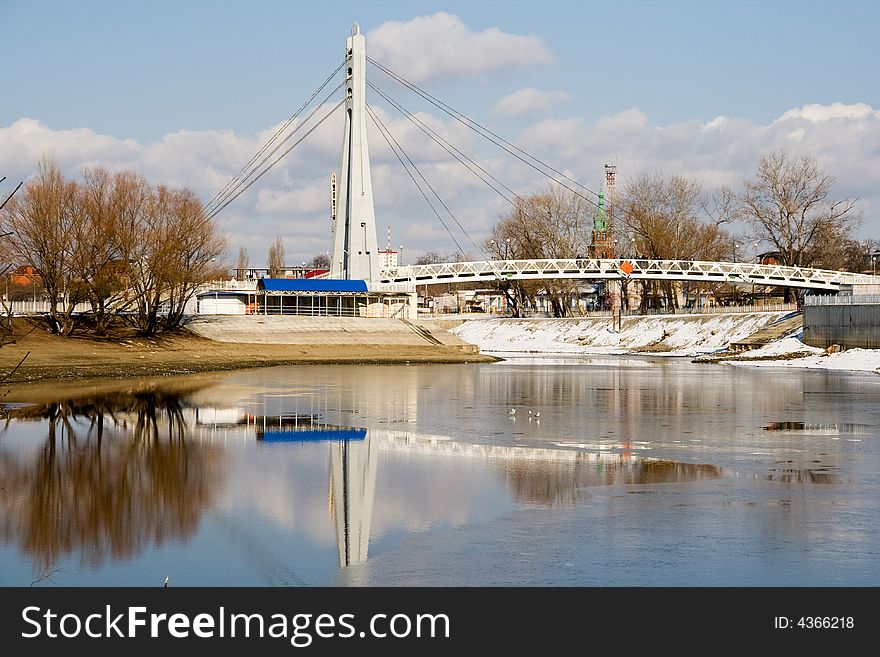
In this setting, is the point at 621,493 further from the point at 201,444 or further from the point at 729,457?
the point at 201,444

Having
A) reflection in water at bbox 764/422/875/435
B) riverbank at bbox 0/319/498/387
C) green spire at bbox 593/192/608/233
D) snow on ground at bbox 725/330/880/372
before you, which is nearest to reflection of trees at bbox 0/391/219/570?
reflection in water at bbox 764/422/875/435

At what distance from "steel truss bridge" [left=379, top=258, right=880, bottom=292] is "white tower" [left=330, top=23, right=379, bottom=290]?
1149cm

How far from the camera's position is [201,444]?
19.1 metres

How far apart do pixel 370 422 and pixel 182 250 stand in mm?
41357

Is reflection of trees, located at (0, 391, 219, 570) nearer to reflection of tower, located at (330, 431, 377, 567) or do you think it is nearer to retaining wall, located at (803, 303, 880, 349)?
reflection of tower, located at (330, 431, 377, 567)

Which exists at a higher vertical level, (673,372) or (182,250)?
(182,250)

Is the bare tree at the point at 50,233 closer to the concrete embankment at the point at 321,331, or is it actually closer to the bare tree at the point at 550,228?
the concrete embankment at the point at 321,331

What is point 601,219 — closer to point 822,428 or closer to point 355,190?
point 355,190

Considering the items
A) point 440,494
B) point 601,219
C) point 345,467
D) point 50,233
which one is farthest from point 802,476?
point 601,219

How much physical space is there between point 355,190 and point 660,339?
25141mm

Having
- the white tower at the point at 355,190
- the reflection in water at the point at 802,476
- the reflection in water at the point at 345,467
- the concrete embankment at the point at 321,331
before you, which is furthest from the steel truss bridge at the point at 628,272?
the reflection in water at the point at 802,476

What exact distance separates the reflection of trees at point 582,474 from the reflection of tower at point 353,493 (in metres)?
2.00

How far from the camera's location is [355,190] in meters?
71.9

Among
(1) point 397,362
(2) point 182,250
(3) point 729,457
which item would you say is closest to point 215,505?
(3) point 729,457
